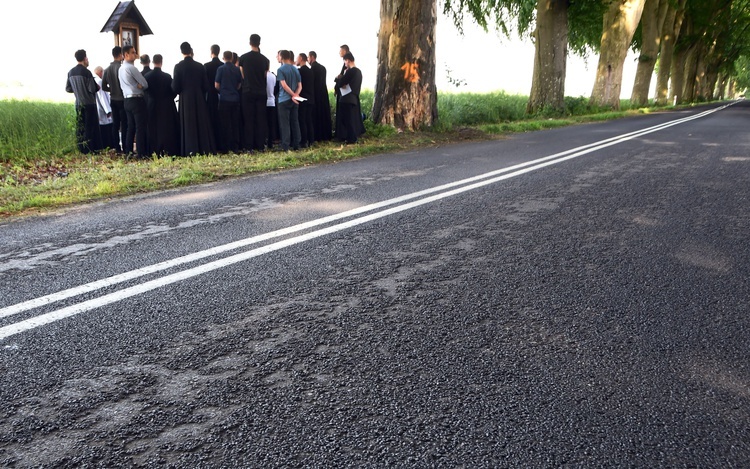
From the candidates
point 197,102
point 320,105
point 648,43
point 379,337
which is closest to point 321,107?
point 320,105

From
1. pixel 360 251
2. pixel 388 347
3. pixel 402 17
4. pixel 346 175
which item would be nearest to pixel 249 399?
pixel 388 347

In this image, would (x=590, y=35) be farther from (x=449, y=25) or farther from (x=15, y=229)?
(x=15, y=229)

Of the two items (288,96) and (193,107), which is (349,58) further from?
(193,107)

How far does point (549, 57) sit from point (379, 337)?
76.8ft

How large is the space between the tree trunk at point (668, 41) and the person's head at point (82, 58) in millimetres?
38409

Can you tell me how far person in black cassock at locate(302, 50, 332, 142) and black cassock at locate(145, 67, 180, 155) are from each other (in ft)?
9.89

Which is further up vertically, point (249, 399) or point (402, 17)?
point (402, 17)

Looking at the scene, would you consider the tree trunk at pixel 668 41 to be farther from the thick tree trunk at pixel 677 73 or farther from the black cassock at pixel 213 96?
the black cassock at pixel 213 96

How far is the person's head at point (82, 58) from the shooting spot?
12289 millimetres

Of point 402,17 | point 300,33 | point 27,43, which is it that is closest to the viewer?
point 402,17

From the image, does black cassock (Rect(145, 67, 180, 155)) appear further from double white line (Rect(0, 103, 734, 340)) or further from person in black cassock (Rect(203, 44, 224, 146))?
double white line (Rect(0, 103, 734, 340))

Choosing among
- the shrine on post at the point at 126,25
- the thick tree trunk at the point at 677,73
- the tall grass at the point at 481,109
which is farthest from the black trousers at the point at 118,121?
the thick tree trunk at the point at 677,73

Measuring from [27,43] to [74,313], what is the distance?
5097 centimetres

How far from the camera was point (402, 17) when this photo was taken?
579 inches
